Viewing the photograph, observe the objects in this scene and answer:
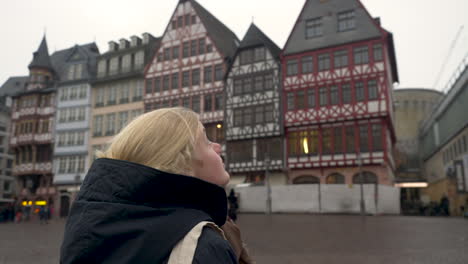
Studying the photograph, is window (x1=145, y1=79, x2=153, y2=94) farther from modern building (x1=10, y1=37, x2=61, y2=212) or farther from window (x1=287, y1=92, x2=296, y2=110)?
window (x1=287, y1=92, x2=296, y2=110)

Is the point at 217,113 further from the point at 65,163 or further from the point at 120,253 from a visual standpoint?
the point at 120,253

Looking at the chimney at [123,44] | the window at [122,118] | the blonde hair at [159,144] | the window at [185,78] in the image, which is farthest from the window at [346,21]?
the blonde hair at [159,144]

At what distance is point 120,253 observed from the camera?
4.31ft

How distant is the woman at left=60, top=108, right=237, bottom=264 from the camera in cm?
130

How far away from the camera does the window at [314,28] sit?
32531mm

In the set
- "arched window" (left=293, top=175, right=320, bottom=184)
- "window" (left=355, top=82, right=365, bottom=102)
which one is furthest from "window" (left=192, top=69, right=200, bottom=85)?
"window" (left=355, top=82, right=365, bottom=102)

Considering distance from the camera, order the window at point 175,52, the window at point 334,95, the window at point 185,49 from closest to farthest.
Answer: the window at point 334,95 → the window at point 185,49 → the window at point 175,52

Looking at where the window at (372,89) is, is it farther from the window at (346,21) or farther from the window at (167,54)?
the window at (167,54)

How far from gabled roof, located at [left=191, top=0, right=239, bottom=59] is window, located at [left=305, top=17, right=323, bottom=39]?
7.21 meters

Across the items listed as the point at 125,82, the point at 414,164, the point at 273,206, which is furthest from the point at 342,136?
the point at 414,164

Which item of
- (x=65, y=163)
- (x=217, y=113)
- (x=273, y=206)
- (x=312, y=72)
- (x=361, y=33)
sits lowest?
(x=273, y=206)

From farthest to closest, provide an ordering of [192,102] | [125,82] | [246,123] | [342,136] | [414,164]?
1. [414,164]
2. [125,82]
3. [192,102]
4. [246,123]
5. [342,136]

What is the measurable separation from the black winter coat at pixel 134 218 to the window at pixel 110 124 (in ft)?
134

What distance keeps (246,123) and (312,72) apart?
21.2ft
